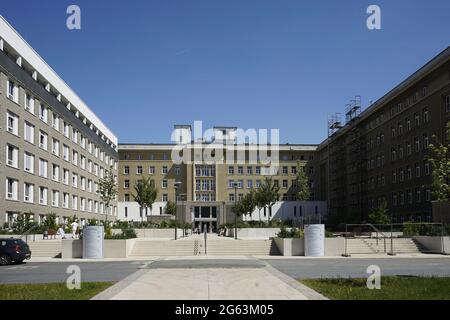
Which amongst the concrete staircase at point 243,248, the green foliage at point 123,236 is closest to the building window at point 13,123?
the green foliage at point 123,236

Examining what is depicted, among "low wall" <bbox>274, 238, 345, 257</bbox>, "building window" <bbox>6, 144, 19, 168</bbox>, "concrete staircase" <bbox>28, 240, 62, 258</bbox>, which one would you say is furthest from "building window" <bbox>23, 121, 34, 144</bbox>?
"low wall" <bbox>274, 238, 345, 257</bbox>

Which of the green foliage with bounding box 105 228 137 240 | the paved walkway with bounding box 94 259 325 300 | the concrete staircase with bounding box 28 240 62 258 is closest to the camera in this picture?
the paved walkway with bounding box 94 259 325 300

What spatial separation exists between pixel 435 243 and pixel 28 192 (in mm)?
35714

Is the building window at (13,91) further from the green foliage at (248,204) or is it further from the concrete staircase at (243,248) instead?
the green foliage at (248,204)

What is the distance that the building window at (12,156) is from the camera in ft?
155

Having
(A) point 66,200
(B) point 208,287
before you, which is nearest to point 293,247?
(B) point 208,287

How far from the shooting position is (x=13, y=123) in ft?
160

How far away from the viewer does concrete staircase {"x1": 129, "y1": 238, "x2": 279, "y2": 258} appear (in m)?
35.1

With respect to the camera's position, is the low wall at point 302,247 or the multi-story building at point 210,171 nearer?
the low wall at point 302,247

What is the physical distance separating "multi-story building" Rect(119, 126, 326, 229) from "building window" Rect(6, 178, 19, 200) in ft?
167

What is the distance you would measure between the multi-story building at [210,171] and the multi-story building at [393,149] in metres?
12.0

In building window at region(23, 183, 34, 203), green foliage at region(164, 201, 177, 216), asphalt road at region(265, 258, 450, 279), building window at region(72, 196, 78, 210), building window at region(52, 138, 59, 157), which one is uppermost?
building window at region(52, 138, 59, 157)

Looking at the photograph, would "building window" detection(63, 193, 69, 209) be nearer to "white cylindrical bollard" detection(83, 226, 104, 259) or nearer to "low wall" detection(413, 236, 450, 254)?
"white cylindrical bollard" detection(83, 226, 104, 259)

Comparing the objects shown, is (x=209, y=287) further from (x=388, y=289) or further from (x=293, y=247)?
(x=293, y=247)
